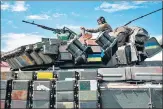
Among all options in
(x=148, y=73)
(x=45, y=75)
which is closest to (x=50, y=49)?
(x=45, y=75)

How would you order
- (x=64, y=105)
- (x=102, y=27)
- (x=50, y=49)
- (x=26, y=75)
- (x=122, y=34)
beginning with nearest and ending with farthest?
(x=64, y=105), (x=26, y=75), (x=50, y=49), (x=122, y=34), (x=102, y=27)

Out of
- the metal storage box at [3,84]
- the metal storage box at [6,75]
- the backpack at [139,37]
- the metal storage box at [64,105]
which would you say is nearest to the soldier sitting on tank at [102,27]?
the backpack at [139,37]

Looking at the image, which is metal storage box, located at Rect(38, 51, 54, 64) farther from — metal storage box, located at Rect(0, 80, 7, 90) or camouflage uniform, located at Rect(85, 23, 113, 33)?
camouflage uniform, located at Rect(85, 23, 113, 33)

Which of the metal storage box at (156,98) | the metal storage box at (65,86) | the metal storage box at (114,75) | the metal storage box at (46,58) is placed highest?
the metal storage box at (46,58)

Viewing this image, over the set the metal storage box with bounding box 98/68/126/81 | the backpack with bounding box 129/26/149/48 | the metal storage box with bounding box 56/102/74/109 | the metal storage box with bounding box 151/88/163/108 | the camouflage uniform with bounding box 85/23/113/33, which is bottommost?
the metal storage box with bounding box 56/102/74/109

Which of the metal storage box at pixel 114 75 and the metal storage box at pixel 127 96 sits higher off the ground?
the metal storage box at pixel 114 75

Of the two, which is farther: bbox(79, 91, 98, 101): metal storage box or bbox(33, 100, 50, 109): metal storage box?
bbox(33, 100, 50, 109): metal storage box

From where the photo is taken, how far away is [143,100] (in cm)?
675

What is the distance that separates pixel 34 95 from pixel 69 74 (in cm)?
102

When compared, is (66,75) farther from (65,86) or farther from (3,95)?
(3,95)

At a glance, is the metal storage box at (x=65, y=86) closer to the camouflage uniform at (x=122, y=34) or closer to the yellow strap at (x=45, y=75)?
the yellow strap at (x=45, y=75)

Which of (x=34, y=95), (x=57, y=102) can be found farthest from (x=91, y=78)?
(x=34, y=95)

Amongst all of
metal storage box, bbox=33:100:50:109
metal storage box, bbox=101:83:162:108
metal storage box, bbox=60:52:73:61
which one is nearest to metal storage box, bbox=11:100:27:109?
metal storage box, bbox=33:100:50:109

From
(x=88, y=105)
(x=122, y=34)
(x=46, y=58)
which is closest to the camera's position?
(x=88, y=105)
